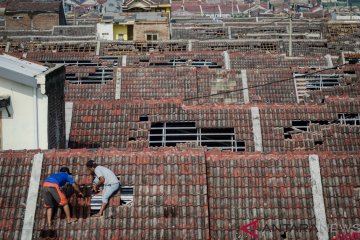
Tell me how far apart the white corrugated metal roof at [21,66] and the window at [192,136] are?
12.6 feet

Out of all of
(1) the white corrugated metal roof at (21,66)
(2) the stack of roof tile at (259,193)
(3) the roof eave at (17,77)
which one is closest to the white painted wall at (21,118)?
(3) the roof eave at (17,77)

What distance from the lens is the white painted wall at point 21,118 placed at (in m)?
14.4

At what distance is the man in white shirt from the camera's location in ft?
36.2

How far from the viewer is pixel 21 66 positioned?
15.4 meters

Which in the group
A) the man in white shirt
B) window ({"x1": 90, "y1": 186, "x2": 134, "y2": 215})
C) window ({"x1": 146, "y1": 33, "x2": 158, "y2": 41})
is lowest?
window ({"x1": 90, "y1": 186, "x2": 134, "y2": 215})

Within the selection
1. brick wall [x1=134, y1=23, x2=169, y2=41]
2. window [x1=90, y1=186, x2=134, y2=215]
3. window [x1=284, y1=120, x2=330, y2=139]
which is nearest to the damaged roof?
brick wall [x1=134, y1=23, x2=169, y2=41]

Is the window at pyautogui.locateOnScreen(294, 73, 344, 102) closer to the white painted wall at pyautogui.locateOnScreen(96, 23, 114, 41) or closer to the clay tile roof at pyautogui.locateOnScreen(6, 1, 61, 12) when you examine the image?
the white painted wall at pyautogui.locateOnScreen(96, 23, 114, 41)

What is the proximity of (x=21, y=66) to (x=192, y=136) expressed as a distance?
5340 millimetres

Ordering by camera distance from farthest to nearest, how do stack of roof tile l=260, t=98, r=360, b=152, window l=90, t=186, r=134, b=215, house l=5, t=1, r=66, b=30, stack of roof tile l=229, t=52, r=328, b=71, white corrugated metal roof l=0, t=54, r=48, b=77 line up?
house l=5, t=1, r=66, b=30 < stack of roof tile l=229, t=52, r=328, b=71 < stack of roof tile l=260, t=98, r=360, b=152 < white corrugated metal roof l=0, t=54, r=48, b=77 < window l=90, t=186, r=134, b=215

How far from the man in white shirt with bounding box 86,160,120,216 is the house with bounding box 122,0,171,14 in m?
50.0

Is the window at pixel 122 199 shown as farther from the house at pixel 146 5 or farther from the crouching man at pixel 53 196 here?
the house at pixel 146 5

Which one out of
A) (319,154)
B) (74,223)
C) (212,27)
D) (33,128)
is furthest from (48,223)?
(212,27)

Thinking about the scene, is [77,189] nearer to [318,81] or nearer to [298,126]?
[298,126]

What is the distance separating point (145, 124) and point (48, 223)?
6859 mm
